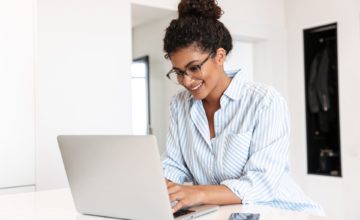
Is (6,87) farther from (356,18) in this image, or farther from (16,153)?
(356,18)

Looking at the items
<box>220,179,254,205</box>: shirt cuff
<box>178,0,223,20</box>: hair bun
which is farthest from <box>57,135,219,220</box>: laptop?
<box>178,0,223,20</box>: hair bun

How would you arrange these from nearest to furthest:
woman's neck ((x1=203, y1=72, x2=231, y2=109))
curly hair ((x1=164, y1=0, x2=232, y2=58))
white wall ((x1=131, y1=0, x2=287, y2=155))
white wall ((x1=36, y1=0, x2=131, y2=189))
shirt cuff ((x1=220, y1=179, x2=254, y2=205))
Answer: shirt cuff ((x1=220, y1=179, x2=254, y2=205)) → curly hair ((x1=164, y1=0, x2=232, y2=58)) → woman's neck ((x1=203, y1=72, x2=231, y2=109)) → white wall ((x1=36, y1=0, x2=131, y2=189)) → white wall ((x1=131, y1=0, x2=287, y2=155))

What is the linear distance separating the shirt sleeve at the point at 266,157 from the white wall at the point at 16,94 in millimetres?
1514

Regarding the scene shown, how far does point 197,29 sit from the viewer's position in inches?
60.7

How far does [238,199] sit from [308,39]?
3.53 m

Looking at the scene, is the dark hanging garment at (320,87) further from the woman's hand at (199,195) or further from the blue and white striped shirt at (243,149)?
the woman's hand at (199,195)

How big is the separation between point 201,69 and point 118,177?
1.68 feet

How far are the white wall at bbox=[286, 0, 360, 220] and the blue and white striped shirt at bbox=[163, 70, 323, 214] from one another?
109 inches

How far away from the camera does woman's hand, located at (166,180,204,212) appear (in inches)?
50.6

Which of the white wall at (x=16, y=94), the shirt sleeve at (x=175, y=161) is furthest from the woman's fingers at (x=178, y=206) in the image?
the white wall at (x=16, y=94)

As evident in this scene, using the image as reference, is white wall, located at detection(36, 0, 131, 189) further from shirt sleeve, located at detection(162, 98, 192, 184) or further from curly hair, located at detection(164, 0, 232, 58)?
curly hair, located at detection(164, 0, 232, 58)

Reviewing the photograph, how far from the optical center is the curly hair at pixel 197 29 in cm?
153

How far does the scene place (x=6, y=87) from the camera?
8.29 ft

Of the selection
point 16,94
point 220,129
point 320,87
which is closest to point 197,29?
point 220,129
